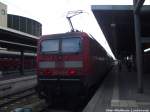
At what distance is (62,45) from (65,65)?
0.86 m

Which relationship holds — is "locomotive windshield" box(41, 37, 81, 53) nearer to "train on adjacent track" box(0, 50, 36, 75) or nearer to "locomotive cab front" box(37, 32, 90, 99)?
"locomotive cab front" box(37, 32, 90, 99)

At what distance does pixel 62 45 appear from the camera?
1185 cm

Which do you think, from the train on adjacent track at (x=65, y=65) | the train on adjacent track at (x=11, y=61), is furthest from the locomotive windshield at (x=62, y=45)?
the train on adjacent track at (x=11, y=61)

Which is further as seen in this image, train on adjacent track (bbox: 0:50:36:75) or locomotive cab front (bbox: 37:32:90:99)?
train on adjacent track (bbox: 0:50:36:75)

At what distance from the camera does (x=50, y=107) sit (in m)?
12.1

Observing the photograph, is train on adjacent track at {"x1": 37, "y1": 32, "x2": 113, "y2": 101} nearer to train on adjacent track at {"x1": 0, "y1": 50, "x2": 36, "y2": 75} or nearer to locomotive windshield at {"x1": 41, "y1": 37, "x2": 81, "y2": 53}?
locomotive windshield at {"x1": 41, "y1": 37, "x2": 81, "y2": 53}

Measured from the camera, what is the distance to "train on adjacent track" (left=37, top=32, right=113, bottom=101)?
11203 mm

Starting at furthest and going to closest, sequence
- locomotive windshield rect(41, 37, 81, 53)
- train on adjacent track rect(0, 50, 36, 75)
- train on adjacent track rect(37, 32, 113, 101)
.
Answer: train on adjacent track rect(0, 50, 36, 75) → locomotive windshield rect(41, 37, 81, 53) → train on adjacent track rect(37, 32, 113, 101)

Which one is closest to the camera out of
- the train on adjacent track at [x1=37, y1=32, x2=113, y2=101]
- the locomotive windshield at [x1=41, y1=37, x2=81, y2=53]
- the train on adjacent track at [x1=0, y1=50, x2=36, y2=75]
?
the train on adjacent track at [x1=37, y1=32, x2=113, y2=101]

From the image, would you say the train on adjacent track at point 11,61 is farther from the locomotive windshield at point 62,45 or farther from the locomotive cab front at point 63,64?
the locomotive cab front at point 63,64

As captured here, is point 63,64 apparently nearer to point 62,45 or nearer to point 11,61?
point 62,45

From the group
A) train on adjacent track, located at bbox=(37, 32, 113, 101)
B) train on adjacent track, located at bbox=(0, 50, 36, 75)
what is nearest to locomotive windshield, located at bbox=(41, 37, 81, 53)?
train on adjacent track, located at bbox=(37, 32, 113, 101)

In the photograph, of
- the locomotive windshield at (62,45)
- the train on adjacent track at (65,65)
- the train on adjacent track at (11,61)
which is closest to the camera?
the train on adjacent track at (65,65)

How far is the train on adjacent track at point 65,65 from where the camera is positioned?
441 inches
